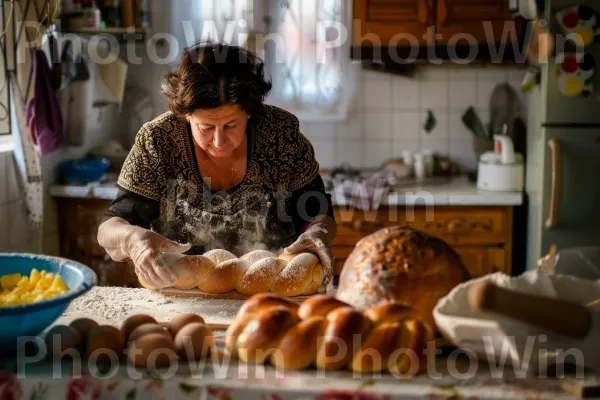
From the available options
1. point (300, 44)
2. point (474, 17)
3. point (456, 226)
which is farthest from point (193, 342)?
point (300, 44)

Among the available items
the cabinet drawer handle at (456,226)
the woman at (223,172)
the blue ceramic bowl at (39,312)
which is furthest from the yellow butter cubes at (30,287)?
the cabinet drawer handle at (456,226)

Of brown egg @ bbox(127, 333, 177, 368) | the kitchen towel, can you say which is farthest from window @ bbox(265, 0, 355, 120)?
brown egg @ bbox(127, 333, 177, 368)

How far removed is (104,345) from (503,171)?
250cm

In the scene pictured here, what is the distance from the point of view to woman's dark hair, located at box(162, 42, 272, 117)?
190 cm

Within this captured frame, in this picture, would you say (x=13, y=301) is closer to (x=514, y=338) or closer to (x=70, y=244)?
(x=514, y=338)

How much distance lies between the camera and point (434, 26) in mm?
3465

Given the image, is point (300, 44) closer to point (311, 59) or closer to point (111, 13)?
point (311, 59)

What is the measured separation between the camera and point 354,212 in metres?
3.33

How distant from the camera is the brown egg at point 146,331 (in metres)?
1.24

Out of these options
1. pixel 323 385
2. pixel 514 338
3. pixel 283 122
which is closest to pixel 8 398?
pixel 323 385

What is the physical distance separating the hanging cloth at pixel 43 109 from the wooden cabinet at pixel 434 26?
54.4 inches

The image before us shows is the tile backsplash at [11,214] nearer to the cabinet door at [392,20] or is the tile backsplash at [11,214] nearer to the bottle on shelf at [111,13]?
the bottle on shelf at [111,13]

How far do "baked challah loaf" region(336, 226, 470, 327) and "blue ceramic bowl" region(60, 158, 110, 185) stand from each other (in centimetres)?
237

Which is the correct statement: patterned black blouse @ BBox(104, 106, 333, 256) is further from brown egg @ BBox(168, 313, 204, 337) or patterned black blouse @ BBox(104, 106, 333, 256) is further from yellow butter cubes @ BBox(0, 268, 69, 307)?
brown egg @ BBox(168, 313, 204, 337)
